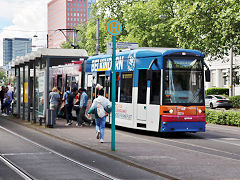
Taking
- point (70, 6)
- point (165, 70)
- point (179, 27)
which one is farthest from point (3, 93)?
point (70, 6)

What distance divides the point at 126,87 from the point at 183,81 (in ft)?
8.33

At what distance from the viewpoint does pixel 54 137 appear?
47.6 ft

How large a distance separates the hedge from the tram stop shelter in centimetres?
739

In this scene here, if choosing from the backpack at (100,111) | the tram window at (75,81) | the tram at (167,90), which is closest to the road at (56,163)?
the backpack at (100,111)

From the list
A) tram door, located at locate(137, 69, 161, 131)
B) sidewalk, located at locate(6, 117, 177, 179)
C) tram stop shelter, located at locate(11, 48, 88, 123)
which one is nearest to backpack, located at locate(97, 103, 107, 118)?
sidewalk, located at locate(6, 117, 177, 179)

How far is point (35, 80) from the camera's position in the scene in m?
19.7

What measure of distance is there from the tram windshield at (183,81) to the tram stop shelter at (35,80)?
5371 mm

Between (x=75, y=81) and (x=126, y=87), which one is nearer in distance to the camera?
(x=126, y=87)

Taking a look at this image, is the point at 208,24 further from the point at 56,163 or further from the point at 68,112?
the point at 56,163

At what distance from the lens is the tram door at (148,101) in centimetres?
1491

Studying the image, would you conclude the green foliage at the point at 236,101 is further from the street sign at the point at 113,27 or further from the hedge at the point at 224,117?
the street sign at the point at 113,27

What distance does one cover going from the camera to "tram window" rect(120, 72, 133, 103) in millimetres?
16297

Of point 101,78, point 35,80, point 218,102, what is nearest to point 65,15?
point 218,102

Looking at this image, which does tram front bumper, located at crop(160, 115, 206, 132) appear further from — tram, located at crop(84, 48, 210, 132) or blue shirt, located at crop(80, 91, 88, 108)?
blue shirt, located at crop(80, 91, 88, 108)
